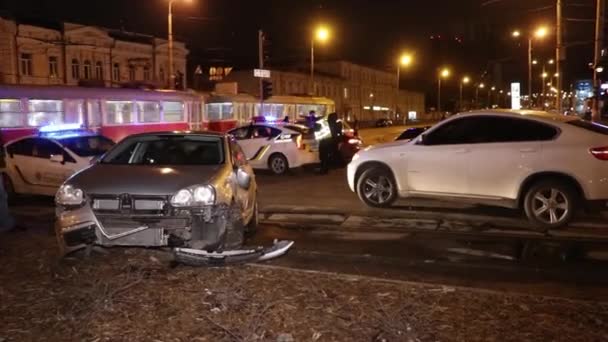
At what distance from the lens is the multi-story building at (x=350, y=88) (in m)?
65.4

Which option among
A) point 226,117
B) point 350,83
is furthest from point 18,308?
point 350,83

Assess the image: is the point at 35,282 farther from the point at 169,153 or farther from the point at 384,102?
the point at 384,102

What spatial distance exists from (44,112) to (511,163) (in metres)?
15.1

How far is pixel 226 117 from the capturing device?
3117 centimetres

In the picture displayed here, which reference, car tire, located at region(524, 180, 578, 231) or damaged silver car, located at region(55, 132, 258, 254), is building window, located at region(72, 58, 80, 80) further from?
car tire, located at region(524, 180, 578, 231)

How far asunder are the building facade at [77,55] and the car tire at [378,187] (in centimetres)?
2504

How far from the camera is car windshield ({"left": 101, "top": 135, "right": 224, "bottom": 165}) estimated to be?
7641 mm

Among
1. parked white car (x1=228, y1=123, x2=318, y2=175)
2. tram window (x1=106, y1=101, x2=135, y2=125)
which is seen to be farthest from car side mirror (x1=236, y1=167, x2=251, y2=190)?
tram window (x1=106, y1=101, x2=135, y2=125)

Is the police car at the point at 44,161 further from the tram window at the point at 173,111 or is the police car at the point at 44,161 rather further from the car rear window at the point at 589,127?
the tram window at the point at 173,111

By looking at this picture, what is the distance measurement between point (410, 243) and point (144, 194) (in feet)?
11.3

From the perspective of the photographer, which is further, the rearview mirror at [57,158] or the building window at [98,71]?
the building window at [98,71]

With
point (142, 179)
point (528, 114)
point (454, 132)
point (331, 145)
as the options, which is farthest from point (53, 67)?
point (142, 179)

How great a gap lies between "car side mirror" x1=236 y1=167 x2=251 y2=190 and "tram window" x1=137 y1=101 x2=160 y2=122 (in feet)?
56.4

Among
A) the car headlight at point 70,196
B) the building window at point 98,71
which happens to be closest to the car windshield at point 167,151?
the car headlight at point 70,196
